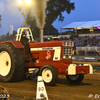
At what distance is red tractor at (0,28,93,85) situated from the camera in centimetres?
712

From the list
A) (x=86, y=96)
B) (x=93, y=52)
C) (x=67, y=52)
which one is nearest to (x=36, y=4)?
(x=67, y=52)

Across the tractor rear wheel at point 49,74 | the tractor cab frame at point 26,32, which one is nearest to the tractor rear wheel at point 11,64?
the tractor cab frame at point 26,32

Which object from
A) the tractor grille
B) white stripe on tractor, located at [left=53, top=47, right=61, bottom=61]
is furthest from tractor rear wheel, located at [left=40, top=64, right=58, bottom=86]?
the tractor grille

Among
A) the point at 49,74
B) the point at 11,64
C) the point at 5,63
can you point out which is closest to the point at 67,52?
the point at 49,74

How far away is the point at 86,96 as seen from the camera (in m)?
5.34

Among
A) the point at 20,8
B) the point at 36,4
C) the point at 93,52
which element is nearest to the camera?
the point at 36,4

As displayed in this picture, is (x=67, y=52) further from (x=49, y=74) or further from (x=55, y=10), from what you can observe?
(x=55, y=10)

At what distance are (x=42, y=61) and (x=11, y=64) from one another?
1148 millimetres

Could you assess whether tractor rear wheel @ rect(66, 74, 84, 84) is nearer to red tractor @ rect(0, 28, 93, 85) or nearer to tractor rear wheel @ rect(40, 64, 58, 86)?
red tractor @ rect(0, 28, 93, 85)

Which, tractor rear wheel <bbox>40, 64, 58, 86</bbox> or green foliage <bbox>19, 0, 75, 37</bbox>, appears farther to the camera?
green foliage <bbox>19, 0, 75, 37</bbox>

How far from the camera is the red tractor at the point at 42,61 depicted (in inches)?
280

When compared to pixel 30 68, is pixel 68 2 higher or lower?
higher

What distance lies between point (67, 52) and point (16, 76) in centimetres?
205

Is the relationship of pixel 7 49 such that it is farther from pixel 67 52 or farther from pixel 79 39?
pixel 79 39
